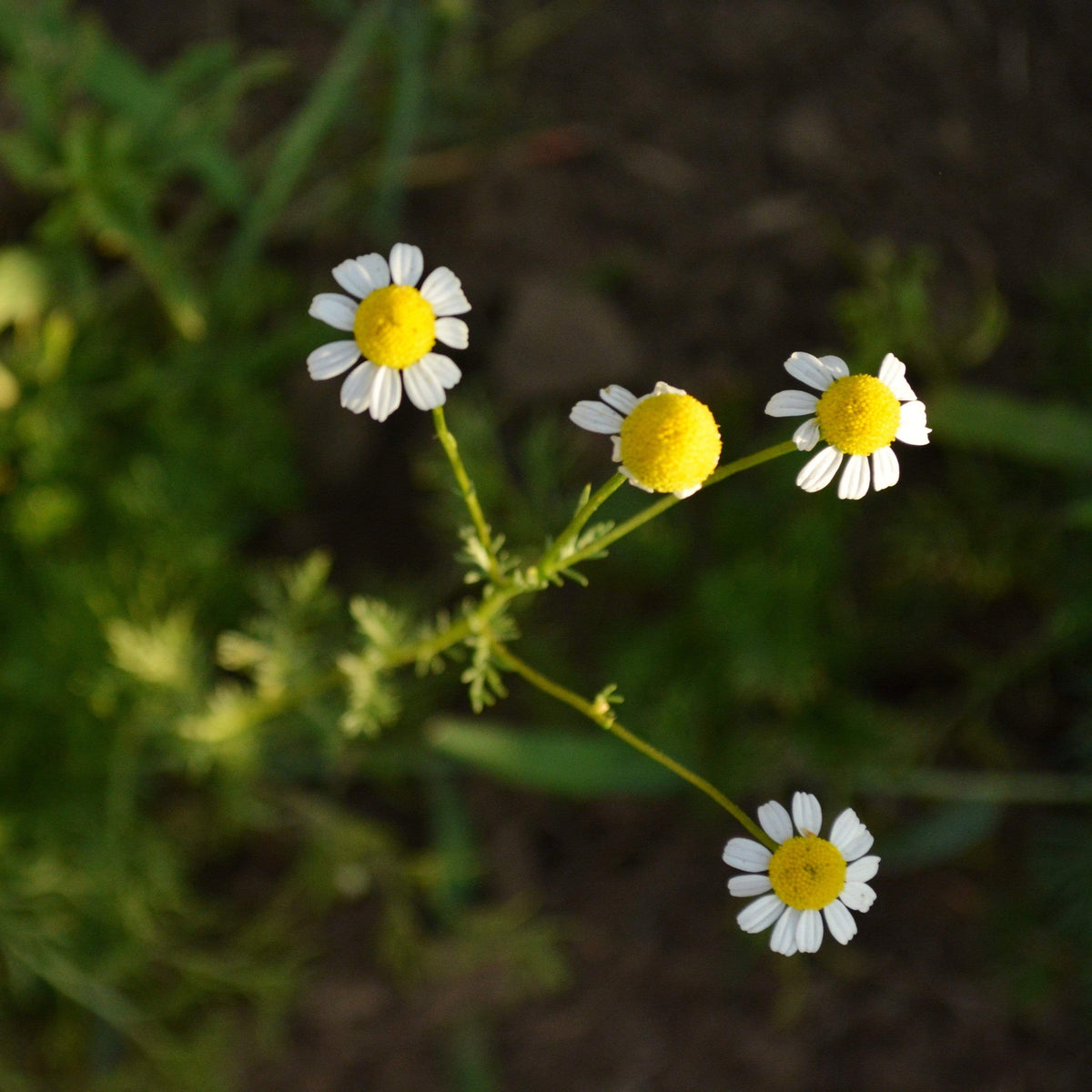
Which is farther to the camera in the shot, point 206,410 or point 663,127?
point 663,127

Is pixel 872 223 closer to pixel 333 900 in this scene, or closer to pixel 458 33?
pixel 458 33

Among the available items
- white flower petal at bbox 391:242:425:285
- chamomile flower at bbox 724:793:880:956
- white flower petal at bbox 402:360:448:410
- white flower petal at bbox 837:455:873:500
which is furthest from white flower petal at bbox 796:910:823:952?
white flower petal at bbox 391:242:425:285

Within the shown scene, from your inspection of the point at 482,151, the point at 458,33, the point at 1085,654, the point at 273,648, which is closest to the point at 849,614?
the point at 1085,654

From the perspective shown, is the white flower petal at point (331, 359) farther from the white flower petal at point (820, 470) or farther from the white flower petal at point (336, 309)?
the white flower petal at point (820, 470)

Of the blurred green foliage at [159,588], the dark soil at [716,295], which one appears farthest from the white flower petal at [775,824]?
the dark soil at [716,295]

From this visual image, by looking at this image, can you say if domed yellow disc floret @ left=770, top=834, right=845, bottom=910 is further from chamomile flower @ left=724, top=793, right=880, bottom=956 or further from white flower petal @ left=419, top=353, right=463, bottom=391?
white flower petal @ left=419, top=353, right=463, bottom=391
